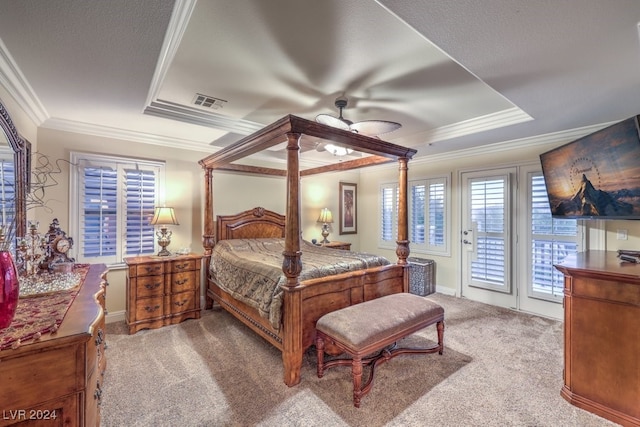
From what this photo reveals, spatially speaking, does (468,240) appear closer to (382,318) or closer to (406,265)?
(406,265)

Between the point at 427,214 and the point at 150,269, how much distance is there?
4.34 metres

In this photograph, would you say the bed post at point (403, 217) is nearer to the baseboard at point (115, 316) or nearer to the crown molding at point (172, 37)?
the crown molding at point (172, 37)

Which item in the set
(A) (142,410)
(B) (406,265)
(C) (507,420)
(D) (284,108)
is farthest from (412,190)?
(A) (142,410)

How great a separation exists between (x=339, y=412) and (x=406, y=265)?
171cm

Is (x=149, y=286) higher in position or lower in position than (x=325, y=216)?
lower

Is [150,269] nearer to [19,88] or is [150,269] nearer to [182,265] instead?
[182,265]

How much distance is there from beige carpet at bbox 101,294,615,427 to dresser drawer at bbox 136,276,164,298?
44 centimetres

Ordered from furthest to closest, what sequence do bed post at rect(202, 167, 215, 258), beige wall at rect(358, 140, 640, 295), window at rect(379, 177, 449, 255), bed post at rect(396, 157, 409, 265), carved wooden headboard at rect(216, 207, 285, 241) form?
window at rect(379, 177, 449, 255) < carved wooden headboard at rect(216, 207, 285, 241) < bed post at rect(202, 167, 215, 258) < beige wall at rect(358, 140, 640, 295) < bed post at rect(396, 157, 409, 265)

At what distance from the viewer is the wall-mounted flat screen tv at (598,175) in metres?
2.39

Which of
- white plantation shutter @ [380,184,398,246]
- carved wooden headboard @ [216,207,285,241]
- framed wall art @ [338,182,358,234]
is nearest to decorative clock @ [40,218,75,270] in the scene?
carved wooden headboard @ [216,207,285,241]

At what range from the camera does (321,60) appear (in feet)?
6.74

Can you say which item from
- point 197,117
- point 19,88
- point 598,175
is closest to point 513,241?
point 598,175

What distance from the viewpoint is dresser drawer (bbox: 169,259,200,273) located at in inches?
138

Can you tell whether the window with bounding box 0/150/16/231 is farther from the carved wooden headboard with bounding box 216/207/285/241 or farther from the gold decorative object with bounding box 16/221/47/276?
the carved wooden headboard with bounding box 216/207/285/241
